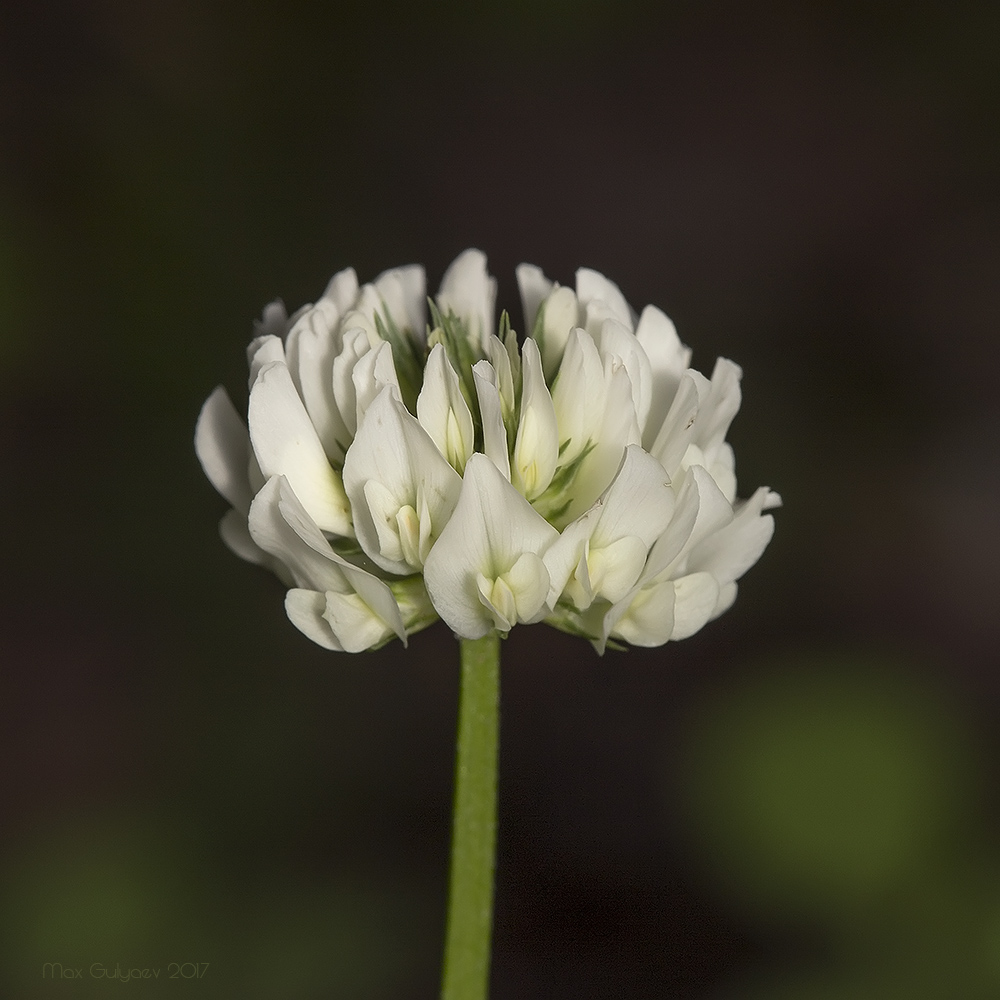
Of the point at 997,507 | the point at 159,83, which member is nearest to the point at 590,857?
the point at 997,507

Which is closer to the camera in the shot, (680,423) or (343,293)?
(680,423)

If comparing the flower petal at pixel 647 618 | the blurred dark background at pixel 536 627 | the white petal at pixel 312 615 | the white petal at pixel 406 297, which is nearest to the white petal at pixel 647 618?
the flower petal at pixel 647 618

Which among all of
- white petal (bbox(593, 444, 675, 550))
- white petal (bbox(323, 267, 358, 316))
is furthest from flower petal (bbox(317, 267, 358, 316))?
white petal (bbox(593, 444, 675, 550))

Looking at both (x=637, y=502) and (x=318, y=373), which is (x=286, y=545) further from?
(x=637, y=502)

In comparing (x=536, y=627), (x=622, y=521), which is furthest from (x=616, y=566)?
(x=536, y=627)

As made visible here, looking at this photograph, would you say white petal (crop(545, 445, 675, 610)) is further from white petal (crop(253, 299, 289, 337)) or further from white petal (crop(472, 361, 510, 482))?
white petal (crop(253, 299, 289, 337))

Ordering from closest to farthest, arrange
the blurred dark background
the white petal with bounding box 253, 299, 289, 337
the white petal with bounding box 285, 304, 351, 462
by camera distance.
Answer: the white petal with bounding box 285, 304, 351, 462, the white petal with bounding box 253, 299, 289, 337, the blurred dark background
